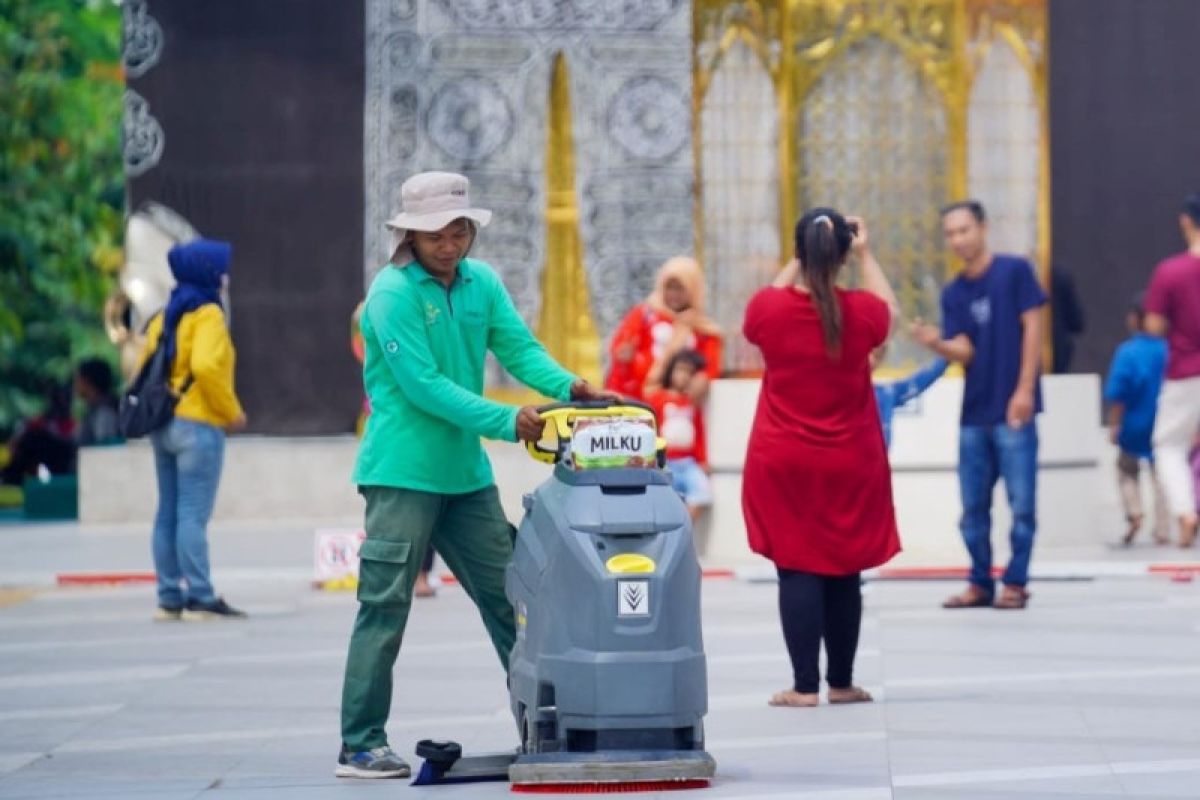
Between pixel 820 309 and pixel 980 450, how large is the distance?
11.1ft

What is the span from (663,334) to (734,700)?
607 centimetres

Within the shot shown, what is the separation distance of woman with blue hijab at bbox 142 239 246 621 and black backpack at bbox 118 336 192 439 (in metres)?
0.05

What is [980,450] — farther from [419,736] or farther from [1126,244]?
[1126,244]

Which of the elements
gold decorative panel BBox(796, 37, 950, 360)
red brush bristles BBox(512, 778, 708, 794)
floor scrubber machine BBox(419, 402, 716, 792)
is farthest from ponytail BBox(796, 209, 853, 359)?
gold decorative panel BBox(796, 37, 950, 360)

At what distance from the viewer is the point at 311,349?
841 inches

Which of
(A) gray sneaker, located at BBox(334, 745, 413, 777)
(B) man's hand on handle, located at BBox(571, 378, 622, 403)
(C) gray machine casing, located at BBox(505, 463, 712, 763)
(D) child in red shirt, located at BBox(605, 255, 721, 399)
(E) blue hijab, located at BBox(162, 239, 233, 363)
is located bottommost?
(A) gray sneaker, located at BBox(334, 745, 413, 777)

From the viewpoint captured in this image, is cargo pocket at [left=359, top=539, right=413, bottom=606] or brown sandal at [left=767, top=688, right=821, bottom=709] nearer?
cargo pocket at [left=359, top=539, right=413, bottom=606]

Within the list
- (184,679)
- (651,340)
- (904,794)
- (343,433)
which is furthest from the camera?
(343,433)

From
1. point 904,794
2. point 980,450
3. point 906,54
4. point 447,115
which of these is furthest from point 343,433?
point 904,794

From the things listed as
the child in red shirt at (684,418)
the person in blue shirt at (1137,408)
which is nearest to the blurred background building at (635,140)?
the person in blue shirt at (1137,408)

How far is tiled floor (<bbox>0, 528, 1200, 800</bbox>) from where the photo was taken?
27.2 feet

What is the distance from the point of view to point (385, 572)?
27.0ft

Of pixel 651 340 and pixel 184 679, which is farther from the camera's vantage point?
pixel 651 340

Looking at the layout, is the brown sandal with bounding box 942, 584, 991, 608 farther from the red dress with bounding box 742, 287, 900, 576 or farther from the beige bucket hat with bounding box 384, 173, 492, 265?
the beige bucket hat with bounding box 384, 173, 492, 265
